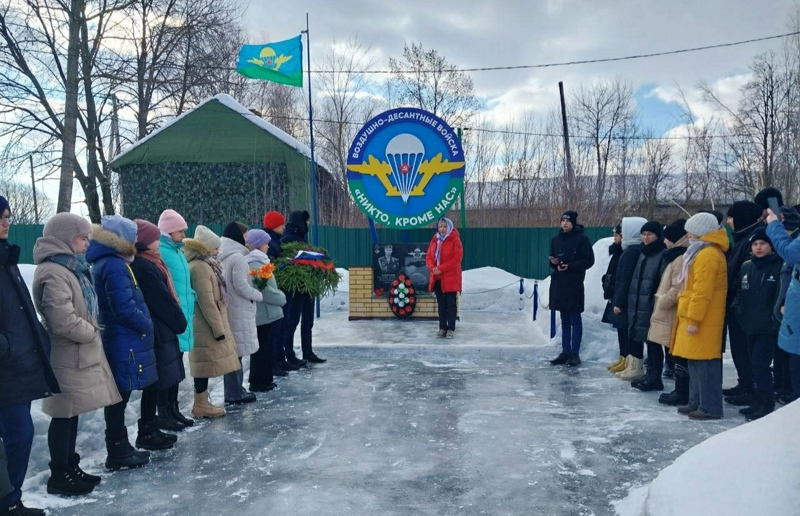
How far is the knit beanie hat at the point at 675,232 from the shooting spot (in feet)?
20.9

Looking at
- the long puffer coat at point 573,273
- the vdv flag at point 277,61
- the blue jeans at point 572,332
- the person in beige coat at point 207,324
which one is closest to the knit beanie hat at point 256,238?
the person in beige coat at point 207,324

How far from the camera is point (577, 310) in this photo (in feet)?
25.5

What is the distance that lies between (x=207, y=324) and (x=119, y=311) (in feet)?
4.44

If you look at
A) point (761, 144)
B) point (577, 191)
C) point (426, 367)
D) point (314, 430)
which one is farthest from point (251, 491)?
point (761, 144)

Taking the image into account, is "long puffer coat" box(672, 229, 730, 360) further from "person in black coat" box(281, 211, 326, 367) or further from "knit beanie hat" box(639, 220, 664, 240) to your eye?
"person in black coat" box(281, 211, 326, 367)

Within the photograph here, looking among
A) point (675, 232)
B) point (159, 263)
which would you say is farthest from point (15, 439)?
point (675, 232)

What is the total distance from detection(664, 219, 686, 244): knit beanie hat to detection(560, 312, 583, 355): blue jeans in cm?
178

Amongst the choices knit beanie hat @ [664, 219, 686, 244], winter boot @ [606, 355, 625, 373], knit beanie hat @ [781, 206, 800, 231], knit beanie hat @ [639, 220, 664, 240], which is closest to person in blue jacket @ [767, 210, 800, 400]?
knit beanie hat @ [781, 206, 800, 231]

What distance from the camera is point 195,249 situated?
5.62 m

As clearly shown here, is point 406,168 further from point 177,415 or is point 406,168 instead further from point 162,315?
point 162,315

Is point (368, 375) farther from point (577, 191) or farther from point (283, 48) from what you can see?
point (577, 191)

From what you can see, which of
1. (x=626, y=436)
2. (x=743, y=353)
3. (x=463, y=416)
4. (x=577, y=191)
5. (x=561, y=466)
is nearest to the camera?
(x=561, y=466)

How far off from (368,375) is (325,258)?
5.30ft

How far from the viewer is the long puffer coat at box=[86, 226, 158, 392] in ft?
14.1
